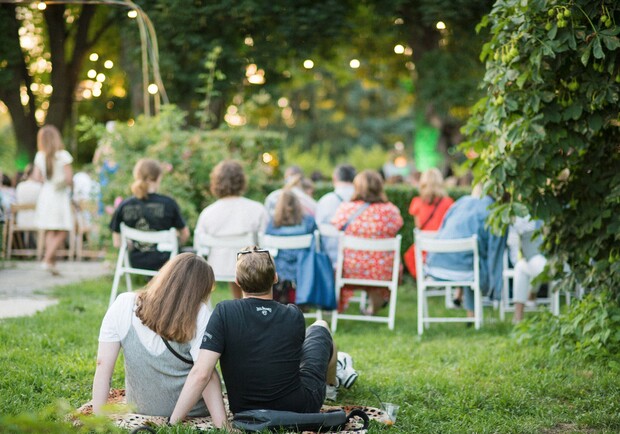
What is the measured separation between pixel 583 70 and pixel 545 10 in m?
0.61

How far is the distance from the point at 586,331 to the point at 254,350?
332cm

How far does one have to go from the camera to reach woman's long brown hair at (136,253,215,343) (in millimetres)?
4410

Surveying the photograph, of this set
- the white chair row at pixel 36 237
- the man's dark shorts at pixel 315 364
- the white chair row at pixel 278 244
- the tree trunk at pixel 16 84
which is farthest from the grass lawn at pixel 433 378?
the tree trunk at pixel 16 84

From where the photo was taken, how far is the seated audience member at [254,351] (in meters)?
4.40

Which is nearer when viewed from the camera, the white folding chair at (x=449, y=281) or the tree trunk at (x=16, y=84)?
the white folding chair at (x=449, y=281)

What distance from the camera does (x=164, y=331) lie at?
443 centimetres

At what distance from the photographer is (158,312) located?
174 inches

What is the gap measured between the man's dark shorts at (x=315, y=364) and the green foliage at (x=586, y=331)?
2.51 m

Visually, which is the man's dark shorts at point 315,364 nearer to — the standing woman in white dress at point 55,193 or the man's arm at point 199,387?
the man's arm at point 199,387

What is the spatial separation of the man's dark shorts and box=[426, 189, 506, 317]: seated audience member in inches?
146

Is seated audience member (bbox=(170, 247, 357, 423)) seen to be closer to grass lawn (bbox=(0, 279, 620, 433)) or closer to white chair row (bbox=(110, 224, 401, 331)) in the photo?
grass lawn (bbox=(0, 279, 620, 433))

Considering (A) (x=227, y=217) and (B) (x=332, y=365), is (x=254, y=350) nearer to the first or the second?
(B) (x=332, y=365)

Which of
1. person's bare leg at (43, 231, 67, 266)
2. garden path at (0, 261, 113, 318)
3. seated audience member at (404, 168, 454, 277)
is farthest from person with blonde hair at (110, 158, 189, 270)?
seated audience member at (404, 168, 454, 277)

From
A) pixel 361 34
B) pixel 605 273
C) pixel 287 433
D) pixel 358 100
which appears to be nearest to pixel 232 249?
pixel 605 273
